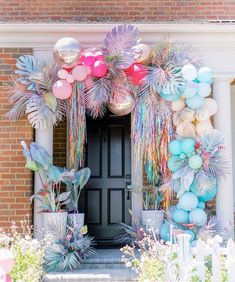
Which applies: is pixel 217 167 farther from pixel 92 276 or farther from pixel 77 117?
pixel 92 276

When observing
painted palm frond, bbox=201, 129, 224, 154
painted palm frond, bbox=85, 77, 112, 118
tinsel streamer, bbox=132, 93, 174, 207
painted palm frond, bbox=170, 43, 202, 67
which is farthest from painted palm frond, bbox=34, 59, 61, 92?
painted palm frond, bbox=201, 129, 224, 154

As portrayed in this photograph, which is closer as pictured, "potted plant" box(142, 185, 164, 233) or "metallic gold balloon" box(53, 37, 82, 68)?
"metallic gold balloon" box(53, 37, 82, 68)

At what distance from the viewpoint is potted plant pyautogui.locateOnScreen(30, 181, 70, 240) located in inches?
220

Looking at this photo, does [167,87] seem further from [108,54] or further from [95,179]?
[95,179]

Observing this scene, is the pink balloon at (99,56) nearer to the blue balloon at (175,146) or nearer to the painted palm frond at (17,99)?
the painted palm frond at (17,99)

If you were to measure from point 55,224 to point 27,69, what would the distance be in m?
2.07

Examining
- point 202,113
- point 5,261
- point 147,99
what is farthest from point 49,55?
point 5,261

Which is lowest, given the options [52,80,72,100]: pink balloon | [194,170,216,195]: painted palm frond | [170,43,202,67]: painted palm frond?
[194,170,216,195]: painted palm frond

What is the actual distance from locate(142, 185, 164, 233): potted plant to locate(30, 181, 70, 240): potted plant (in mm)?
1140

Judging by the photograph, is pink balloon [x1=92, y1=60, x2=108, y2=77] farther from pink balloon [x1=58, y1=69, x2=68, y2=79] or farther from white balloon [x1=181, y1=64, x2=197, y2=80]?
white balloon [x1=181, y1=64, x2=197, y2=80]

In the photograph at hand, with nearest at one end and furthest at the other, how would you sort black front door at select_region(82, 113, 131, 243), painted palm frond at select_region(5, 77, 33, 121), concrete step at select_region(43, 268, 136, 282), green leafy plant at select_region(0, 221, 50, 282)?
1. green leafy plant at select_region(0, 221, 50, 282)
2. concrete step at select_region(43, 268, 136, 282)
3. painted palm frond at select_region(5, 77, 33, 121)
4. black front door at select_region(82, 113, 131, 243)

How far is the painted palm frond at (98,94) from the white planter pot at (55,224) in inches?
57.0

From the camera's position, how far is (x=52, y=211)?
18.7 feet

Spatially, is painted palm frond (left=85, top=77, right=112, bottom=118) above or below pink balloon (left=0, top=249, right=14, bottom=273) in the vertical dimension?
above
